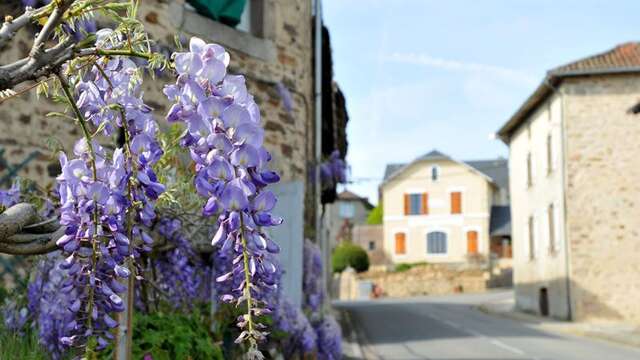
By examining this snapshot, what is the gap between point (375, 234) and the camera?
197 feet

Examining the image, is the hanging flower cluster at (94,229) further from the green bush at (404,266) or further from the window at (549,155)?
the green bush at (404,266)

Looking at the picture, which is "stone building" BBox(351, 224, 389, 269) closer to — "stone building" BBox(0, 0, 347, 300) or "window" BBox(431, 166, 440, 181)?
"window" BBox(431, 166, 440, 181)

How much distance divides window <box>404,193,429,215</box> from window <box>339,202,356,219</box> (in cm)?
1462

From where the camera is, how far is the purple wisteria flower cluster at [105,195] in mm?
2025

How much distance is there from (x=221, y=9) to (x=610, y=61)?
18020 millimetres

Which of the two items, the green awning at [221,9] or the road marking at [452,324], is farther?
the road marking at [452,324]

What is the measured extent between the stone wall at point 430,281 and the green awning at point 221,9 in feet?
126

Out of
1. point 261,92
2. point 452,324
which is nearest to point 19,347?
point 261,92

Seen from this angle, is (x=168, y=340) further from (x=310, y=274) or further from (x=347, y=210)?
(x=347, y=210)

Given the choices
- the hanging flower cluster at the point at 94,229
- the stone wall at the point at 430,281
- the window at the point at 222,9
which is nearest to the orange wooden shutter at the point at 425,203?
the stone wall at the point at 430,281

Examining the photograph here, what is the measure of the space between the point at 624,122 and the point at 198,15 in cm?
1760

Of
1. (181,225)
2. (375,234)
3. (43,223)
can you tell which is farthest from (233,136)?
(375,234)

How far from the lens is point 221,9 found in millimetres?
8109

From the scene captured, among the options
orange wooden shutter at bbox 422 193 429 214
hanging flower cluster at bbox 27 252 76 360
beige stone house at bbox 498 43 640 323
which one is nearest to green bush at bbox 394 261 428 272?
orange wooden shutter at bbox 422 193 429 214
